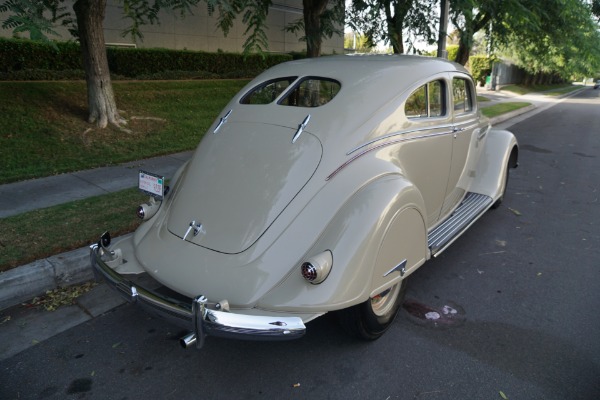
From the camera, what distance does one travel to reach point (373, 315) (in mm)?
2969

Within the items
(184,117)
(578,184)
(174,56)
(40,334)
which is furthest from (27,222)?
(174,56)

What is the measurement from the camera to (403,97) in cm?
354

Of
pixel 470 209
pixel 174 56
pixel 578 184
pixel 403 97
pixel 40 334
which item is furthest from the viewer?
pixel 174 56

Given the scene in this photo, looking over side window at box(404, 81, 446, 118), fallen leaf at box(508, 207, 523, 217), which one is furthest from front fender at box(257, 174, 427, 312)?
fallen leaf at box(508, 207, 523, 217)

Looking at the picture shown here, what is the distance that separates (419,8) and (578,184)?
16.8 ft

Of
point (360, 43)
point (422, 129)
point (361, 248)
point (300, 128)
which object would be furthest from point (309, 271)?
point (360, 43)

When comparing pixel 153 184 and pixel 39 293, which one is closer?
pixel 153 184

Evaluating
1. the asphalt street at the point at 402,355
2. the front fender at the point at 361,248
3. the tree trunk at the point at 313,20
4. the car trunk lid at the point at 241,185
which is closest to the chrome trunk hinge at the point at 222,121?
the car trunk lid at the point at 241,185

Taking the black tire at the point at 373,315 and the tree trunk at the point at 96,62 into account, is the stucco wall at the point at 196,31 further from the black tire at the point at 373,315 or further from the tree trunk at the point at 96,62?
the black tire at the point at 373,315

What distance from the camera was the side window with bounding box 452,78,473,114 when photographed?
4.43m

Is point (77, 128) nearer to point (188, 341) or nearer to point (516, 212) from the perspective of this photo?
point (188, 341)

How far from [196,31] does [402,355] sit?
15589 millimetres

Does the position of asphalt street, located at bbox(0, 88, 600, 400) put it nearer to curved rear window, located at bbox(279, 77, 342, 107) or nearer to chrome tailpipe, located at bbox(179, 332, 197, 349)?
chrome tailpipe, located at bbox(179, 332, 197, 349)

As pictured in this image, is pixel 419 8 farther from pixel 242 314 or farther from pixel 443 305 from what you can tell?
pixel 242 314
